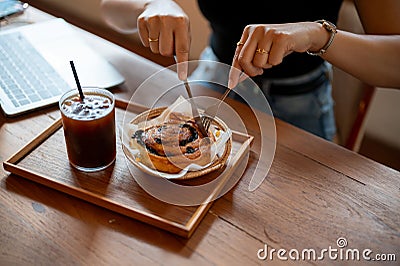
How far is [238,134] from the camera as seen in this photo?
3.52ft

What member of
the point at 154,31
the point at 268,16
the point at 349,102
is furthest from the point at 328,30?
the point at 349,102

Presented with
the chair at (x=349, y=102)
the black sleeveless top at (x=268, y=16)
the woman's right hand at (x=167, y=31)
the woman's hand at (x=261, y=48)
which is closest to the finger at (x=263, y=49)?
the woman's hand at (x=261, y=48)

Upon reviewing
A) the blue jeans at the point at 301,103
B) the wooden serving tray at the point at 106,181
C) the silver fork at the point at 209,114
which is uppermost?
the silver fork at the point at 209,114

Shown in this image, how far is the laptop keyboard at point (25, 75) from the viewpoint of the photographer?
1.16 metres

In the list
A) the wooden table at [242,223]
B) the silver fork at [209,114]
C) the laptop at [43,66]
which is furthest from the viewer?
the laptop at [43,66]

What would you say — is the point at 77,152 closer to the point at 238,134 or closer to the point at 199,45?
the point at 238,134

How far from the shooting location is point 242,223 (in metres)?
0.87

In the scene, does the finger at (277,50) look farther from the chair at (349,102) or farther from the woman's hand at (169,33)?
the chair at (349,102)

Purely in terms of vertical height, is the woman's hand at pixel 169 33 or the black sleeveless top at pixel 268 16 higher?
the woman's hand at pixel 169 33

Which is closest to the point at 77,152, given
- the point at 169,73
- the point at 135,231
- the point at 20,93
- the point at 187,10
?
the point at 135,231

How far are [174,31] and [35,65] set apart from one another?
44cm

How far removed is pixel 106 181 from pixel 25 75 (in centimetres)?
47

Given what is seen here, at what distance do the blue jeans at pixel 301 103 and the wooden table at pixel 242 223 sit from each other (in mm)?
419

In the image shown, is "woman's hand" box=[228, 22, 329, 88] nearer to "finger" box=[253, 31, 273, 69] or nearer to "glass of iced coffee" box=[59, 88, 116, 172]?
"finger" box=[253, 31, 273, 69]
